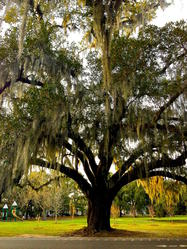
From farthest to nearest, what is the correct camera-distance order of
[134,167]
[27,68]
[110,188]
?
1. [110,188]
2. [134,167]
3. [27,68]

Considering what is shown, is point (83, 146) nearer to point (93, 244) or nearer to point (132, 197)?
point (93, 244)

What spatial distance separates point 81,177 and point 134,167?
2628 mm

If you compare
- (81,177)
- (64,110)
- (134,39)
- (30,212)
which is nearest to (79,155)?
(81,177)

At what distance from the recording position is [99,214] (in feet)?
40.8

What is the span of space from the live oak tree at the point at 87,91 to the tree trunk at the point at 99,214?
8.98 feet

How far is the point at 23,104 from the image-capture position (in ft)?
33.0

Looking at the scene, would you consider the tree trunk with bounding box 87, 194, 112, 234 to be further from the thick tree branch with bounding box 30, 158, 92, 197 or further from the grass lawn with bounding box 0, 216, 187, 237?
the grass lawn with bounding box 0, 216, 187, 237

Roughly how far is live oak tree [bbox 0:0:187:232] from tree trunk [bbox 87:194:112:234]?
274 centimetres

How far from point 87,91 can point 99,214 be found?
6043mm

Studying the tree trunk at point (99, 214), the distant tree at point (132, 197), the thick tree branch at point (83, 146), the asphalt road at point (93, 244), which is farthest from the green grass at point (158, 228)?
the distant tree at point (132, 197)

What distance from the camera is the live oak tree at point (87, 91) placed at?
9.33 m

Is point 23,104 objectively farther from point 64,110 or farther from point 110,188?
point 110,188

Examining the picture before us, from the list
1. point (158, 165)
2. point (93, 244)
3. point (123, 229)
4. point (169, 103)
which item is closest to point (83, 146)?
point (158, 165)

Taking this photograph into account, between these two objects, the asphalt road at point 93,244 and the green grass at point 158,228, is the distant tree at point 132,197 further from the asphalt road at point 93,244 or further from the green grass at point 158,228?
the asphalt road at point 93,244
